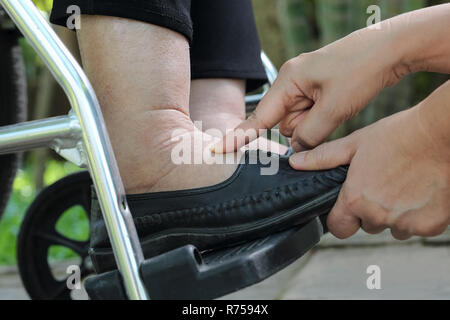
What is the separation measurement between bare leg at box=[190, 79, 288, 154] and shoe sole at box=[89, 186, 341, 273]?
0.29m

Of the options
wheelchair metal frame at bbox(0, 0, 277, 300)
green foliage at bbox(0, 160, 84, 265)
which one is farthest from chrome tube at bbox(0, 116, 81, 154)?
green foliage at bbox(0, 160, 84, 265)

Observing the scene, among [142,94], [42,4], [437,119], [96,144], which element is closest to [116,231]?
[96,144]

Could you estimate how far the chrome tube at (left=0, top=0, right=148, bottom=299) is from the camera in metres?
0.68

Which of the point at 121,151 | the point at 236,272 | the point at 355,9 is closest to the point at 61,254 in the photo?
the point at 355,9

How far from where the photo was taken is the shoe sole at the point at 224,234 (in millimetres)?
797

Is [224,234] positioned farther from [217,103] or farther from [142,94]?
[217,103]

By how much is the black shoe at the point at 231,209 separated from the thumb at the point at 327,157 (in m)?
0.01

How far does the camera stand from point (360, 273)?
155cm

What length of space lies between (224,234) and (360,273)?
829mm

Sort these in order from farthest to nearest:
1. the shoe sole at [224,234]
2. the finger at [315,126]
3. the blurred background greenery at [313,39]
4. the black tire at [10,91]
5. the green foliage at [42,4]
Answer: the green foliage at [42,4] → the blurred background greenery at [313,39] → the black tire at [10,91] → the finger at [315,126] → the shoe sole at [224,234]

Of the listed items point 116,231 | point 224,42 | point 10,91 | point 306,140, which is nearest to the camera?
point 116,231

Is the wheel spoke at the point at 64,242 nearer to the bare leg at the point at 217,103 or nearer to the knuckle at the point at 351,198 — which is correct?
the bare leg at the point at 217,103

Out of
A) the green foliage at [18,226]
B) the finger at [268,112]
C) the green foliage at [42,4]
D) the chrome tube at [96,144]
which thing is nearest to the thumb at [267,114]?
the finger at [268,112]
